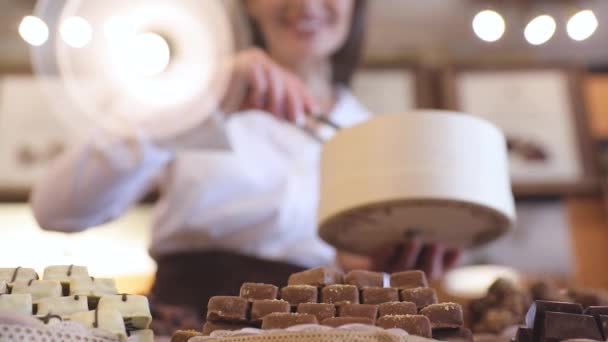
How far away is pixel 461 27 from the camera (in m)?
2.43

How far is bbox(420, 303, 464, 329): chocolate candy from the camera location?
48 cm

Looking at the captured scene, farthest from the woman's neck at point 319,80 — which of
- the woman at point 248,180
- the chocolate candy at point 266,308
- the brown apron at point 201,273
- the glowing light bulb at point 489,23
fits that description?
the chocolate candy at point 266,308

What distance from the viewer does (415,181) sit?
83 cm

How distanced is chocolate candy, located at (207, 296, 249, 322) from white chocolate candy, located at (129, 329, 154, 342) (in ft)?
0.14

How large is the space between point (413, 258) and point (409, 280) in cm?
43

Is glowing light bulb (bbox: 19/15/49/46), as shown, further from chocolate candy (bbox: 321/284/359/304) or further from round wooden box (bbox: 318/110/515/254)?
chocolate candy (bbox: 321/284/359/304)

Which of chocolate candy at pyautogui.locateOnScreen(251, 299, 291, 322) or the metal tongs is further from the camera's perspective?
the metal tongs

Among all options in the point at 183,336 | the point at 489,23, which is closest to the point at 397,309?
the point at 183,336

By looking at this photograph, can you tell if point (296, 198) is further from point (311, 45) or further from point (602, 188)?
point (602, 188)

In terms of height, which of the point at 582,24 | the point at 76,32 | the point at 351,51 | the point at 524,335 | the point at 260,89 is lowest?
the point at 524,335

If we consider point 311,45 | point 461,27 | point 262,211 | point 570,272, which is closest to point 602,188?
point 570,272

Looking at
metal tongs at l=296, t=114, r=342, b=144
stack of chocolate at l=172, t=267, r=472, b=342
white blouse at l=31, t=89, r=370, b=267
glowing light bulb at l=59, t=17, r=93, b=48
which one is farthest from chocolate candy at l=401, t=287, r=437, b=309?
metal tongs at l=296, t=114, r=342, b=144

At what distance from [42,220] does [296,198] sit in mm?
411

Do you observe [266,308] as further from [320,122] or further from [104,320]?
[320,122]
